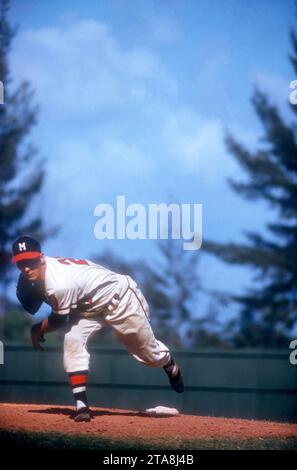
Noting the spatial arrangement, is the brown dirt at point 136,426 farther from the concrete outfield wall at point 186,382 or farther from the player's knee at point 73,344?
the concrete outfield wall at point 186,382

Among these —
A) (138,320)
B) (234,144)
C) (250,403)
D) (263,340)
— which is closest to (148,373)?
(250,403)

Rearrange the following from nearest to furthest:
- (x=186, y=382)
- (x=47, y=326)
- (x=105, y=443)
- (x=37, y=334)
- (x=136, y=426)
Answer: (x=105, y=443)
(x=136, y=426)
(x=47, y=326)
(x=37, y=334)
(x=186, y=382)

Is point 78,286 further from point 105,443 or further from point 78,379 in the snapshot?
point 105,443

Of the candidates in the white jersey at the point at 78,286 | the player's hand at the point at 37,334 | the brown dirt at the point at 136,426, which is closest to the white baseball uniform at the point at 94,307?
the white jersey at the point at 78,286

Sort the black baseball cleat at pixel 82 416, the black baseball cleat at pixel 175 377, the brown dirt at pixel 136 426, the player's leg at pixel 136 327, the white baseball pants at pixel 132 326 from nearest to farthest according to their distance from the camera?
the brown dirt at pixel 136 426, the black baseball cleat at pixel 82 416, the white baseball pants at pixel 132 326, the player's leg at pixel 136 327, the black baseball cleat at pixel 175 377

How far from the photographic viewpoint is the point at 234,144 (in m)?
18.7

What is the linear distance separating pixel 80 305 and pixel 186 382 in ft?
17.9

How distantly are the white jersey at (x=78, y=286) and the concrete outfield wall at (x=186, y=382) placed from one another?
16.7 ft

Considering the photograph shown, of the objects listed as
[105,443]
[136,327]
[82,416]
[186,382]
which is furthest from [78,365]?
[186,382]

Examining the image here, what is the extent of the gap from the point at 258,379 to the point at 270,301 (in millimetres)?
8807

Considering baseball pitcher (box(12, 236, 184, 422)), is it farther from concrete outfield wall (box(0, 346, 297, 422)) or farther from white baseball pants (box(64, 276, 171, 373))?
concrete outfield wall (box(0, 346, 297, 422))

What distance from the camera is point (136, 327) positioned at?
19.4 ft

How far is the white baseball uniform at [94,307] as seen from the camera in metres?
5.57

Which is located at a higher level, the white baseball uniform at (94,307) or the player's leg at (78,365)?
the white baseball uniform at (94,307)
